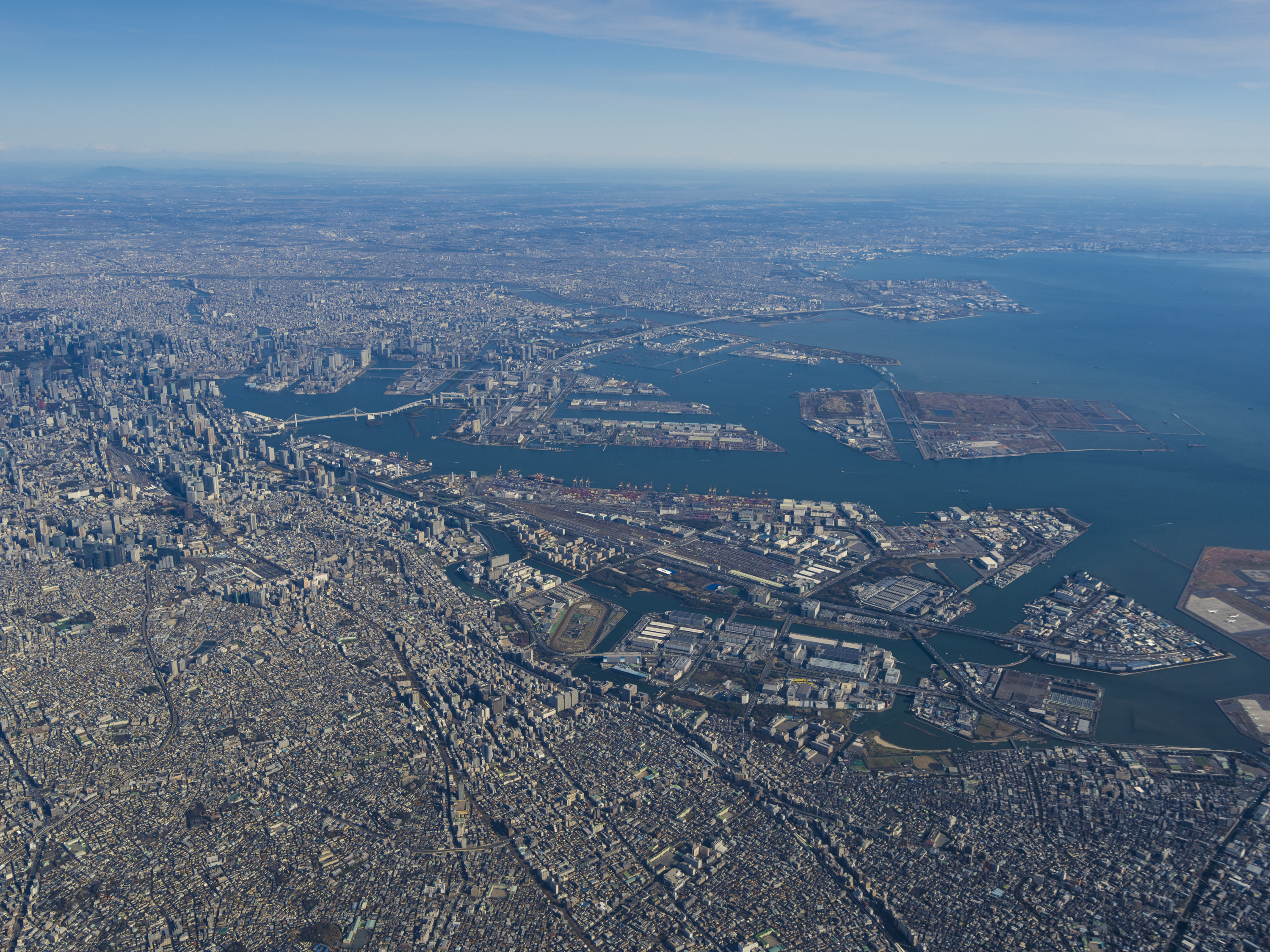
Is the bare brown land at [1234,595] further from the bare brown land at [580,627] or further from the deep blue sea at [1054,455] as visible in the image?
the bare brown land at [580,627]

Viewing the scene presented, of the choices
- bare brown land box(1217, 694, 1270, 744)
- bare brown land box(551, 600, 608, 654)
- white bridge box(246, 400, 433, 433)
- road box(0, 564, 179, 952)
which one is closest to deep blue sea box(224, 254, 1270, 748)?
bare brown land box(1217, 694, 1270, 744)

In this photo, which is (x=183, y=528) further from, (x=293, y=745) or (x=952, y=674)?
(x=952, y=674)

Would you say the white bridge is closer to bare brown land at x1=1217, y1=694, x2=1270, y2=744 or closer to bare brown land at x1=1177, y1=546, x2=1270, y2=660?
bare brown land at x1=1177, y1=546, x2=1270, y2=660

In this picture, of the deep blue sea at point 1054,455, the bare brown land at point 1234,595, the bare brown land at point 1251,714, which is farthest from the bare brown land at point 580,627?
the bare brown land at point 1234,595

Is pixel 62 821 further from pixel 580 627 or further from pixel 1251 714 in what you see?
pixel 1251 714

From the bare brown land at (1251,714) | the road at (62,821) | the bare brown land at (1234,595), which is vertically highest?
the bare brown land at (1234,595)

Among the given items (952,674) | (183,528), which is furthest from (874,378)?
(183,528)
